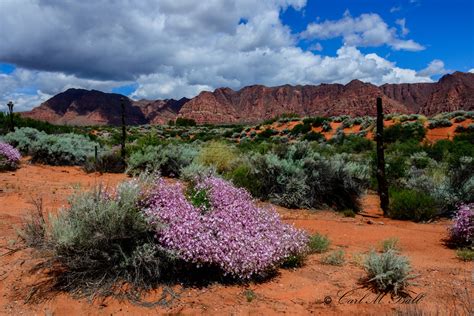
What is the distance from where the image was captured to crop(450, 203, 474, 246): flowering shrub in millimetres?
7047

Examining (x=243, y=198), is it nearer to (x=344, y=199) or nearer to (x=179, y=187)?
(x=179, y=187)

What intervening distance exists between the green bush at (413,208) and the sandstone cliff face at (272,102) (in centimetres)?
9503

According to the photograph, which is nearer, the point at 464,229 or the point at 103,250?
the point at 103,250

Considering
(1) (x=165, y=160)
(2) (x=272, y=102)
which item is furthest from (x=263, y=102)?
(1) (x=165, y=160)

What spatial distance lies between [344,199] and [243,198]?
552cm

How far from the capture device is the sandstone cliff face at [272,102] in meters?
104

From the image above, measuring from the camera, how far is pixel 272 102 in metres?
164

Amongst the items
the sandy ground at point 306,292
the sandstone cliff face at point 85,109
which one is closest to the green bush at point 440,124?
the sandy ground at point 306,292

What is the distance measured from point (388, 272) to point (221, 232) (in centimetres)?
208

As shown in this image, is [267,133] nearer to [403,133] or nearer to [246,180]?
[403,133]

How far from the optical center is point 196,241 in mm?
4887

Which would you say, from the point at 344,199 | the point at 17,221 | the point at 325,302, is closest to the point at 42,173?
the point at 17,221

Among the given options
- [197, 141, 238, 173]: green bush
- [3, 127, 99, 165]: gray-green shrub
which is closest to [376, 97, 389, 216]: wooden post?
[197, 141, 238, 173]: green bush

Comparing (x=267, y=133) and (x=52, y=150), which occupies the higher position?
(x=267, y=133)
